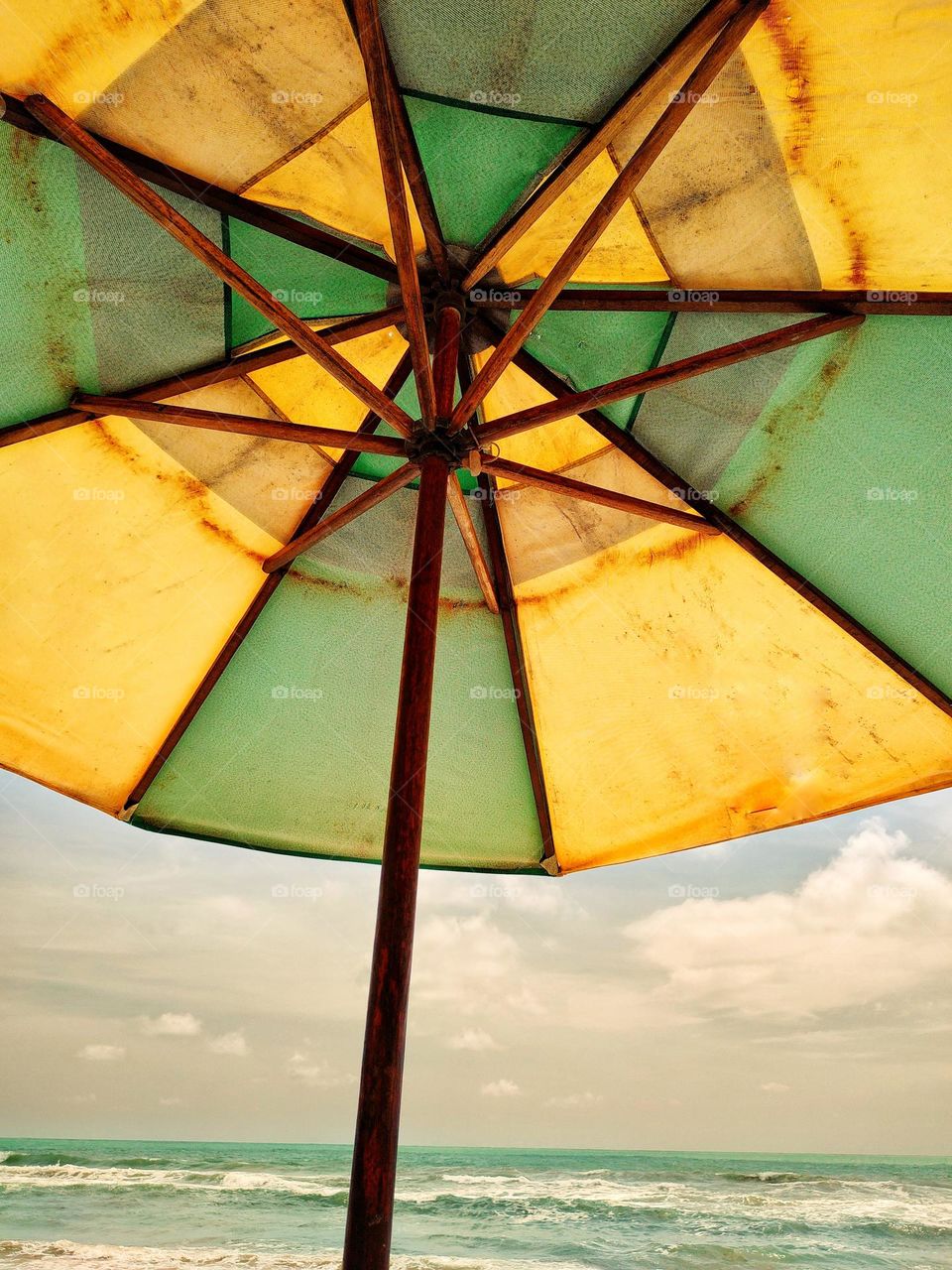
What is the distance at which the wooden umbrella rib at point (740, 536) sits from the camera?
422 centimetres

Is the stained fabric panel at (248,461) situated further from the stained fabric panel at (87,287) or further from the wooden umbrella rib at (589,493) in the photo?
the wooden umbrella rib at (589,493)

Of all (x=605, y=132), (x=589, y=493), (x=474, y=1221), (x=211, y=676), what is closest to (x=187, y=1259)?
(x=474, y=1221)

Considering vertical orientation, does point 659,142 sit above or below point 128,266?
below

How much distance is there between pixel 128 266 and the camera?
12.2 feet

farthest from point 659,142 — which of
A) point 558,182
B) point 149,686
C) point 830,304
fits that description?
point 149,686

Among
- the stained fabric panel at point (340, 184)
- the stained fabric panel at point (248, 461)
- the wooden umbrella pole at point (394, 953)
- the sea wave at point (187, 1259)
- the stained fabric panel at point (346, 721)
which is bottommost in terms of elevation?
the sea wave at point (187, 1259)

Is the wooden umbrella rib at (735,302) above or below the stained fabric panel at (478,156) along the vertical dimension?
below

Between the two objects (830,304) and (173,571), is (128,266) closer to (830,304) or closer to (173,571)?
(173,571)

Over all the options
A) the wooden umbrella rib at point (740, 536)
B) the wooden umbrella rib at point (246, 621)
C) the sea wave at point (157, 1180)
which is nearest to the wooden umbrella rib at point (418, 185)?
the wooden umbrella rib at point (740, 536)

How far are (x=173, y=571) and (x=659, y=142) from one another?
10.5ft

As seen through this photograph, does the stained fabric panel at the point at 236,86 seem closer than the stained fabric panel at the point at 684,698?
Yes

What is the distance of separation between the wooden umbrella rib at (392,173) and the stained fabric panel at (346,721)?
5.48 feet

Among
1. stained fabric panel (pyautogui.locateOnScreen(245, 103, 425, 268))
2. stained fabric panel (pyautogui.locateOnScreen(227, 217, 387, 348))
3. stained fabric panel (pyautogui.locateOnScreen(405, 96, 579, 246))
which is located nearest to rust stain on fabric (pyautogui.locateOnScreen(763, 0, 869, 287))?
stained fabric panel (pyautogui.locateOnScreen(405, 96, 579, 246))

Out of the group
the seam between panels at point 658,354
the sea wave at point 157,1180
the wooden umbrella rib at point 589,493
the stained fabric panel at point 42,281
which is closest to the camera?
the stained fabric panel at point 42,281
